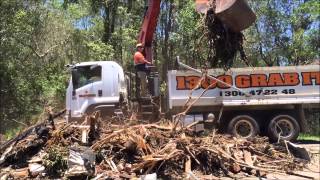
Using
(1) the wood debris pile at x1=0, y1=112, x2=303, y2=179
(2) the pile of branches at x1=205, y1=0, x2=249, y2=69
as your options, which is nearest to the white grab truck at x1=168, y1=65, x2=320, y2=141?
(1) the wood debris pile at x1=0, y1=112, x2=303, y2=179

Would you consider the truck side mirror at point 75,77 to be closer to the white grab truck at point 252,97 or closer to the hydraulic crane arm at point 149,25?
the white grab truck at point 252,97

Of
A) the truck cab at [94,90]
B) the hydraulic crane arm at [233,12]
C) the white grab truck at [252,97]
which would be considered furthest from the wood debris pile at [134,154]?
the white grab truck at [252,97]

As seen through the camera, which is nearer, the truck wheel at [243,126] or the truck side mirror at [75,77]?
the truck side mirror at [75,77]

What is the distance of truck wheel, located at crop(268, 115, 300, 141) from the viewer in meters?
16.8

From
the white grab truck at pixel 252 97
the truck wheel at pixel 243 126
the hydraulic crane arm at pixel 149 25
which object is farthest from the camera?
the truck wheel at pixel 243 126

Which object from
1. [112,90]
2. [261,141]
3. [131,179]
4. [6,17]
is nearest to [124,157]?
[131,179]

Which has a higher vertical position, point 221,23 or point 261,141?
point 221,23

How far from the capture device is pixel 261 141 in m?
12.7

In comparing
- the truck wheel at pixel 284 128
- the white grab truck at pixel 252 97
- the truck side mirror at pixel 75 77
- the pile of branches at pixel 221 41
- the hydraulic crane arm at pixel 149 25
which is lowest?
the truck wheel at pixel 284 128

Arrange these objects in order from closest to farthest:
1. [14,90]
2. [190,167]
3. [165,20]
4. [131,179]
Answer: [131,179] → [190,167] → [14,90] → [165,20]

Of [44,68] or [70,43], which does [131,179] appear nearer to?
[44,68]

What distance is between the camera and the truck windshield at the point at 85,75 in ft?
50.6

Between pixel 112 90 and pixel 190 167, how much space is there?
219 inches

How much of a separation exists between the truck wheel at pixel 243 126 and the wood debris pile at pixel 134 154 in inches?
181
